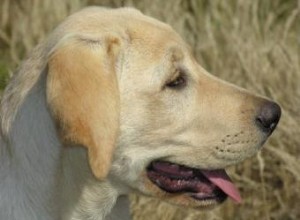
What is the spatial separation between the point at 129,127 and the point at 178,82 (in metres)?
0.27

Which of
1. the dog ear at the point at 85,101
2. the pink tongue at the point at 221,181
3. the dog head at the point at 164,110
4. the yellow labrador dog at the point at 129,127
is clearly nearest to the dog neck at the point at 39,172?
the yellow labrador dog at the point at 129,127

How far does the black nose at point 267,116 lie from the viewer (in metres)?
3.79

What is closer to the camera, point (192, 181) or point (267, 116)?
point (267, 116)

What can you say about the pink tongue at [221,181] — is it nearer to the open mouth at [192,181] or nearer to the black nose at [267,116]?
the open mouth at [192,181]

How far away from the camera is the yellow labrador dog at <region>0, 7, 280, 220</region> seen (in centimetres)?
367

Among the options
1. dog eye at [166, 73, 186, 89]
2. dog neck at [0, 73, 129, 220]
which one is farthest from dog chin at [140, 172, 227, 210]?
dog eye at [166, 73, 186, 89]

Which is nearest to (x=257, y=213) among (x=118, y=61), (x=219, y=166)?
(x=219, y=166)

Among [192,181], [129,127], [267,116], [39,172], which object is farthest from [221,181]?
[39,172]

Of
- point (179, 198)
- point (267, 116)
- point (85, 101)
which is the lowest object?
point (179, 198)

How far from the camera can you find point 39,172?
3723mm

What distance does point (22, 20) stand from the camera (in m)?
6.36

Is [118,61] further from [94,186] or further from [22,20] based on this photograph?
[22,20]

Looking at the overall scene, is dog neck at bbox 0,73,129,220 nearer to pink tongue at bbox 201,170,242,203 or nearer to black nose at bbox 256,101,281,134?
pink tongue at bbox 201,170,242,203

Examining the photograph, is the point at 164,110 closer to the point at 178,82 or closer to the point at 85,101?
the point at 178,82
